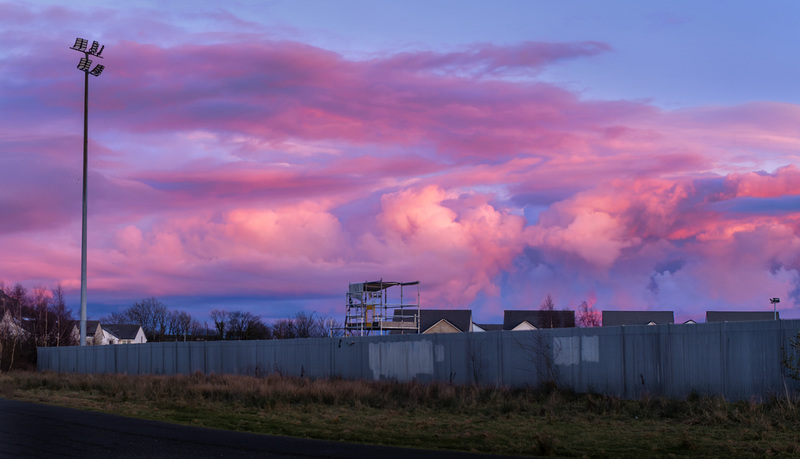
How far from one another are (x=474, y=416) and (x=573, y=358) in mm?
6434

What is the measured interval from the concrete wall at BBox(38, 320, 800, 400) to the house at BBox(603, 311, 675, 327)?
54.0 m

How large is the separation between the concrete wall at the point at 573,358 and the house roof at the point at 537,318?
4933 cm

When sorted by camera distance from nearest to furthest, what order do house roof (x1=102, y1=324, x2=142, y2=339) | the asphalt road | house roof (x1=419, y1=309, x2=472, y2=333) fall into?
the asphalt road
house roof (x1=419, y1=309, x2=472, y2=333)
house roof (x1=102, y1=324, x2=142, y2=339)

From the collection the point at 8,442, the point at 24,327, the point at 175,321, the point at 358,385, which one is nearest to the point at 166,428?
the point at 8,442

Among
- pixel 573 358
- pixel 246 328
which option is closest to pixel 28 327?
pixel 246 328

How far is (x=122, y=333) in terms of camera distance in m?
113

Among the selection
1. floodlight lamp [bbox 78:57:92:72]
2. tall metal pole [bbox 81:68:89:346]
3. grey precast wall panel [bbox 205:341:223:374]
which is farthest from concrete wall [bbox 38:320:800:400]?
floodlight lamp [bbox 78:57:92:72]

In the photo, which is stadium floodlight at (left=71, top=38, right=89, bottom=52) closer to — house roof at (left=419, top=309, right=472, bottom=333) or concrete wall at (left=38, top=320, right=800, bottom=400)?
concrete wall at (left=38, top=320, right=800, bottom=400)

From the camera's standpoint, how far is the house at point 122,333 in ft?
362

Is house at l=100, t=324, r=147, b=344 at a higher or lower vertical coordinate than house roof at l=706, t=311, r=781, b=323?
lower

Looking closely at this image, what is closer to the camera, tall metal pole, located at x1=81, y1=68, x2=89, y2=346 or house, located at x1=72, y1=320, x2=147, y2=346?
tall metal pole, located at x1=81, y1=68, x2=89, y2=346

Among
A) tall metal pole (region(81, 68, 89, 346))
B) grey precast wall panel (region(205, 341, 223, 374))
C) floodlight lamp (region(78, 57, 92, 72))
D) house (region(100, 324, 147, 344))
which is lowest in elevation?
house (region(100, 324, 147, 344))

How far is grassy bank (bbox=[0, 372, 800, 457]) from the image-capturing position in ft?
45.5

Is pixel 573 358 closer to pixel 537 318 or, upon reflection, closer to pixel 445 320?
pixel 445 320
